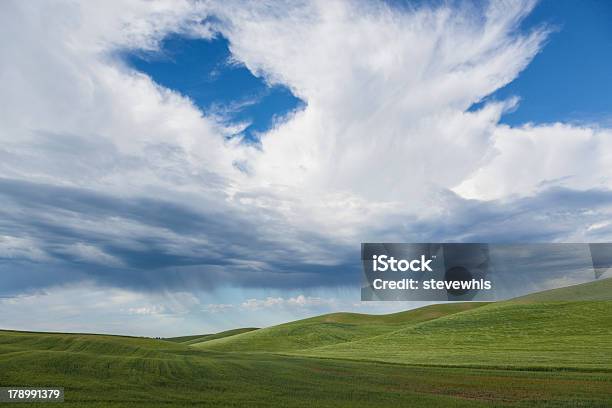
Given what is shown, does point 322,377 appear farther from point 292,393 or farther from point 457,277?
point 457,277

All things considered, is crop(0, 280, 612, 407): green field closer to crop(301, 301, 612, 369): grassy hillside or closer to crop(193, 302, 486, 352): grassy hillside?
crop(301, 301, 612, 369): grassy hillside

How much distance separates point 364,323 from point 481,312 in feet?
156

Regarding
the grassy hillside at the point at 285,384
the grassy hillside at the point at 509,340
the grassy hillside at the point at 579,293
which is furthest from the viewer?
the grassy hillside at the point at 579,293

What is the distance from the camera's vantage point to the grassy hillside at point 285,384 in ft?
Result: 96.1

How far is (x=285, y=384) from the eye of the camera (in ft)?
122

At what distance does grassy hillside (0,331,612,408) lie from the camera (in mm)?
29281

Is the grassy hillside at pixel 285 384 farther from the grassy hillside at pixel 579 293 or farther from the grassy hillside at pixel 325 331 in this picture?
the grassy hillside at pixel 579 293

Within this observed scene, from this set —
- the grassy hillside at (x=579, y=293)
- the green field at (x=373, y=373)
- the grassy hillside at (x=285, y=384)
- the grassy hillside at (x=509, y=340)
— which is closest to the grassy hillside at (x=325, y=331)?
the grassy hillside at (x=509, y=340)

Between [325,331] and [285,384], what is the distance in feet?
303

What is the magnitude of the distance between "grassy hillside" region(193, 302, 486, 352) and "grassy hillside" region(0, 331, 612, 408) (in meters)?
63.3

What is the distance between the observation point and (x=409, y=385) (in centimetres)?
3762

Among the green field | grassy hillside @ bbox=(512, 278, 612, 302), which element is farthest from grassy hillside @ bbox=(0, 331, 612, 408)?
grassy hillside @ bbox=(512, 278, 612, 302)

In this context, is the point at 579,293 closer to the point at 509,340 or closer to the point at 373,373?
the point at 509,340

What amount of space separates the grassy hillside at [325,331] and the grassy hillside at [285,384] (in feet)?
208
